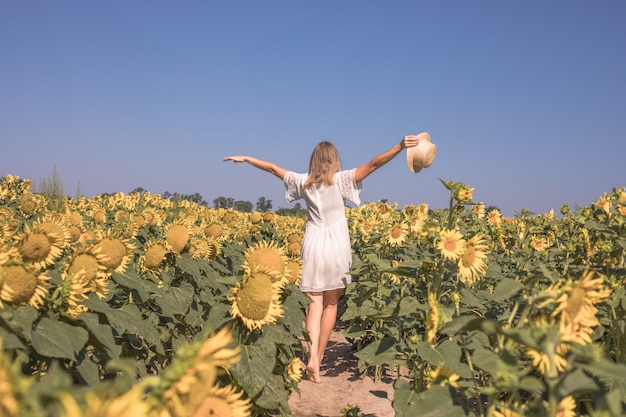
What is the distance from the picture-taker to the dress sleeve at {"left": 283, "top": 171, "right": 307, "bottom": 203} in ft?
18.4

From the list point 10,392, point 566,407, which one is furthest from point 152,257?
point 10,392

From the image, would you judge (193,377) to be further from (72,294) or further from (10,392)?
(72,294)

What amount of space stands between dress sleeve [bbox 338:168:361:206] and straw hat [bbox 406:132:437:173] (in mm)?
1066

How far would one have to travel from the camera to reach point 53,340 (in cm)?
205

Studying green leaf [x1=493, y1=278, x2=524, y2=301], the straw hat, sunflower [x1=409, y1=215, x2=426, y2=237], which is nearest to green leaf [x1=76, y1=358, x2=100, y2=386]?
green leaf [x1=493, y1=278, x2=524, y2=301]

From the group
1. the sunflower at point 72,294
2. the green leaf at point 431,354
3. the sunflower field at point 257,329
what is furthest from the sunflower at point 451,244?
the sunflower at point 72,294

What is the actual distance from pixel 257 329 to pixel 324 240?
2.59 meters

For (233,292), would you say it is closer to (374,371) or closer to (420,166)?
(420,166)

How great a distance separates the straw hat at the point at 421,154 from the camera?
4184 mm

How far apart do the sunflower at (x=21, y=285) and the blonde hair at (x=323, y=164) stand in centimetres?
349

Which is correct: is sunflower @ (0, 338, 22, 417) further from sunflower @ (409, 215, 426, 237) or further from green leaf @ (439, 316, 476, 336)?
sunflower @ (409, 215, 426, 237)

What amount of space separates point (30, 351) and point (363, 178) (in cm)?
365

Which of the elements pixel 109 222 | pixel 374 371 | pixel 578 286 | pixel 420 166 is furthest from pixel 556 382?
pixel 109 222

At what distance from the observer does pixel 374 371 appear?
5676 millimetres
